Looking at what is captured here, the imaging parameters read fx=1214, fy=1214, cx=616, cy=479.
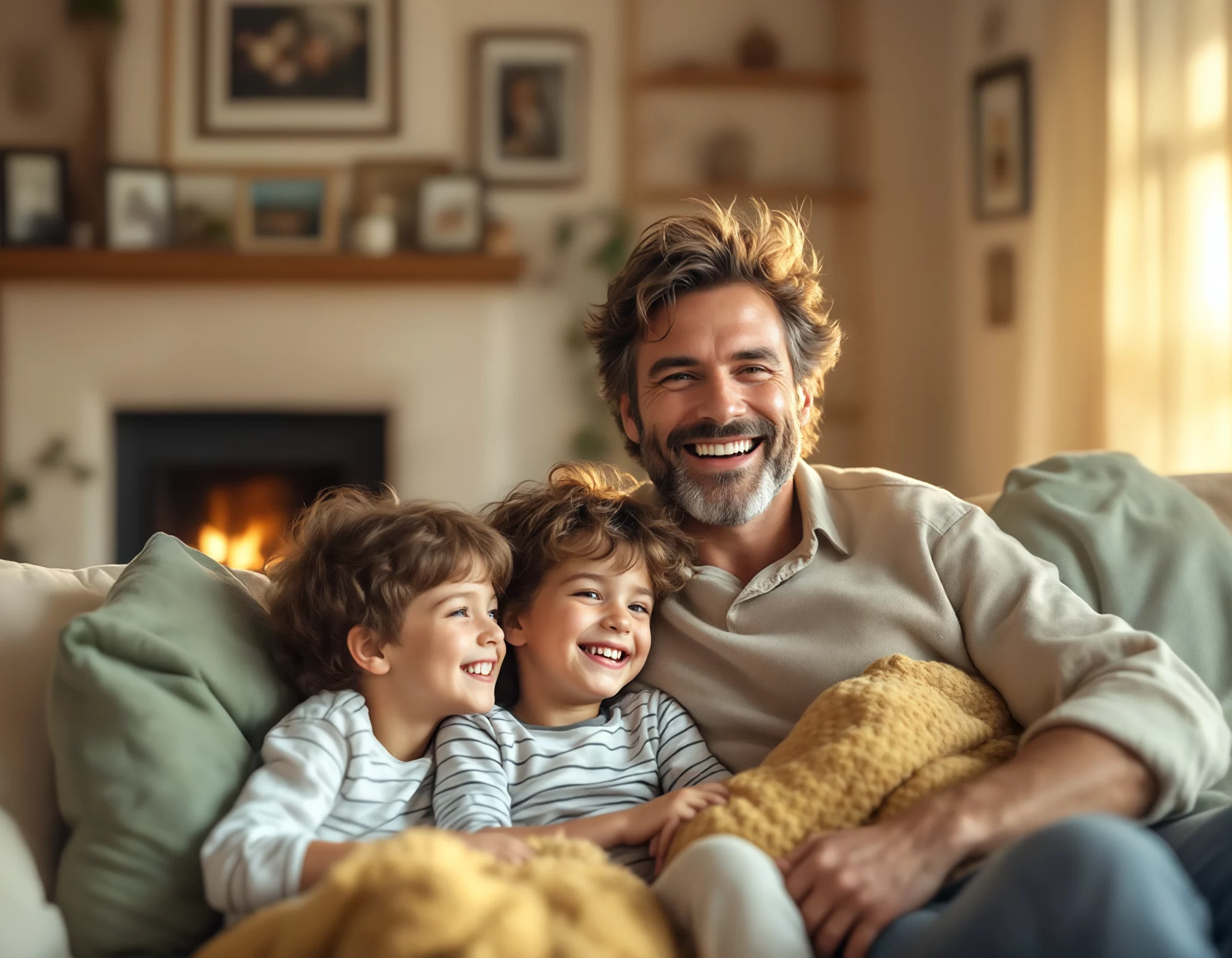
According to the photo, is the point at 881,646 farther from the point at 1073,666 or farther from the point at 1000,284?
the point at 1000,284

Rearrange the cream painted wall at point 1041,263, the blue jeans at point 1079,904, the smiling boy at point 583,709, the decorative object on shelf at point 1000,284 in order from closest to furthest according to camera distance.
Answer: the blue jeans at point 1079,904
the smiling boy at point 583,709
the cream painted wall at point 1041,263
the decorative object on shelf at point 1000,284

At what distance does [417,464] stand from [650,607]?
2814 mm

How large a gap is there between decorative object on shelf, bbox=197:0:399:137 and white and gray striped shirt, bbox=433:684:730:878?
11.1 feet

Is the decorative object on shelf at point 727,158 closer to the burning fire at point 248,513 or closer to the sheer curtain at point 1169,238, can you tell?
the sheer curtain at point 1169,238

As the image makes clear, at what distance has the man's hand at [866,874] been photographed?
1145mm

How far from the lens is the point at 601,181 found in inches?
177

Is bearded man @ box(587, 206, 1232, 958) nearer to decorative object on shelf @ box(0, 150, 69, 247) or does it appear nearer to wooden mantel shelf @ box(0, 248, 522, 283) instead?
wooden mantel shelf @ box(0, 248, 522, 283)

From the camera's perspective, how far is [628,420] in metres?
1.85

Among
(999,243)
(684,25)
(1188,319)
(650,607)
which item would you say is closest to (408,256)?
(684,25)

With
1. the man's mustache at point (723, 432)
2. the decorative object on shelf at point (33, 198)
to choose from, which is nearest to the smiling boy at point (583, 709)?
the man's mustache at point (723, 432)

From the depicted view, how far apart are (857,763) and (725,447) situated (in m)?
0.55

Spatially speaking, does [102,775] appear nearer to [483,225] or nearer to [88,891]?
[88,891]

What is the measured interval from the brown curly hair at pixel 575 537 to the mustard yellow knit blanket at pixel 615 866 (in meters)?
0.31

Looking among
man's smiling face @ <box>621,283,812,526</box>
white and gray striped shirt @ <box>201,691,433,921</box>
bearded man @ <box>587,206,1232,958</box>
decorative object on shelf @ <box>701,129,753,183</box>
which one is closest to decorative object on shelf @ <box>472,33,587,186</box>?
decorative object on shelf @ <box>701,129,753,183</box>
